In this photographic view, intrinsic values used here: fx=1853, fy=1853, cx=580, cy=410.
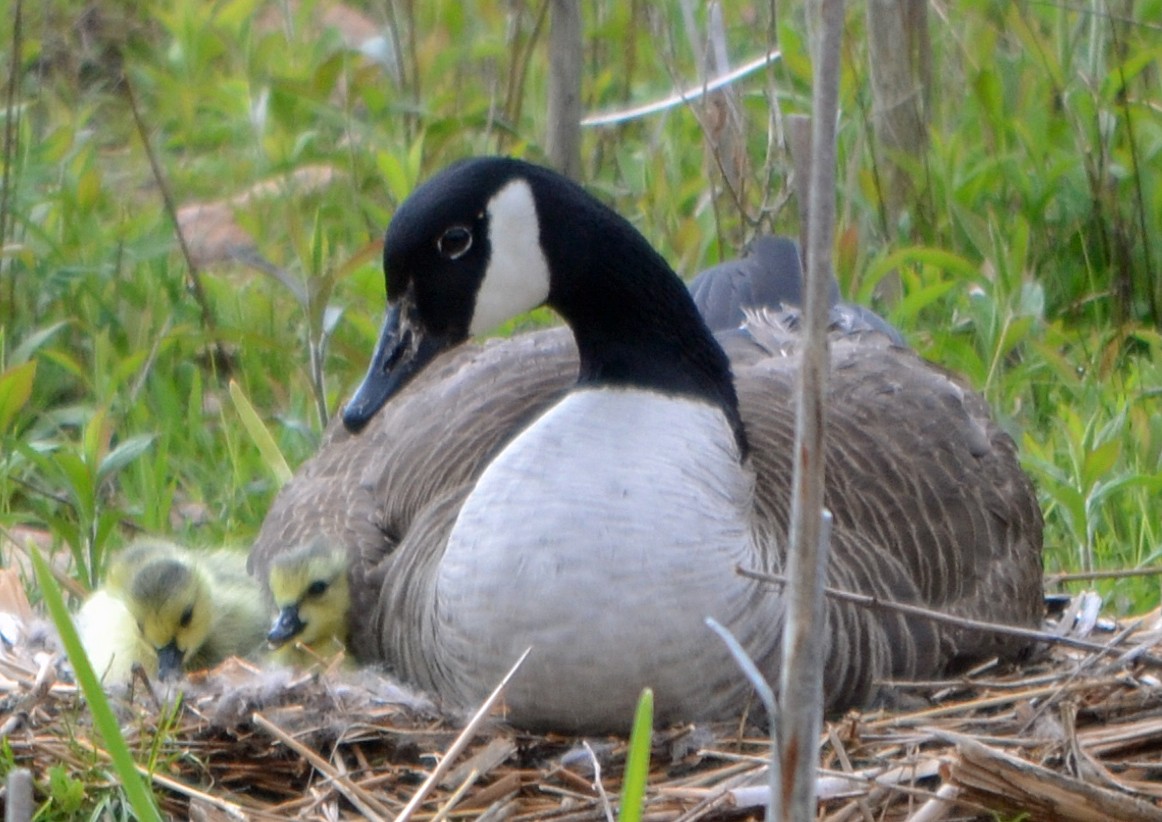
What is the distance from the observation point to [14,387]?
4449mm

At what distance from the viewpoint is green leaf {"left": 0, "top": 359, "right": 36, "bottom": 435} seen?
4.41 metres

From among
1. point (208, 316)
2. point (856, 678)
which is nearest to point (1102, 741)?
point (856, 678)

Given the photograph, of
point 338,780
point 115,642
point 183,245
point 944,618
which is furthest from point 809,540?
point 183,245

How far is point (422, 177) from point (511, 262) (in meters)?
2.22

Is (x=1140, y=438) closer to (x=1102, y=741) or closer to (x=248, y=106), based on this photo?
(x=1102, y=741)

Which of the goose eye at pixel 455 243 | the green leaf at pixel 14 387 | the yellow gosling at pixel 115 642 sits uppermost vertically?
the goose eye at pixel 455 243

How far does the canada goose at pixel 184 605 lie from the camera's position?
364cm

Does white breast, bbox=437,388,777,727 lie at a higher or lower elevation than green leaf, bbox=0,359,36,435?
lower

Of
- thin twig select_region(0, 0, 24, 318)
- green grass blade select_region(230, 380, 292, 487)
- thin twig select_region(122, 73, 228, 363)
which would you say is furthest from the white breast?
thin twig select_region(0, 0, 24, 318)

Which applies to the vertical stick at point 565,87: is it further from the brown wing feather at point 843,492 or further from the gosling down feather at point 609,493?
the gosling down feather at point 609,493

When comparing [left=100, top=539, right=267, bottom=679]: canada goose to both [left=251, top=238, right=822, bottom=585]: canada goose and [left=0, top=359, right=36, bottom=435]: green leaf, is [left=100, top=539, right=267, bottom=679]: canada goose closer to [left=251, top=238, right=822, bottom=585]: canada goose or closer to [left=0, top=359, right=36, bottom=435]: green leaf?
[left=251, top=238, right=822, bottom=585]: canada goose

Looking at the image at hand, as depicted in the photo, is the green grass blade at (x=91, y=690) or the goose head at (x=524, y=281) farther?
the goose head at (x=524, y=281)

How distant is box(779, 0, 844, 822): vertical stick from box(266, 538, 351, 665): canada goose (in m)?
1.68

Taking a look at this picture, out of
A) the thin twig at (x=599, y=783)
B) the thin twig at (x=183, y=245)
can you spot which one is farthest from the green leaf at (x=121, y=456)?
the thin twig at (x=599, y=783)
